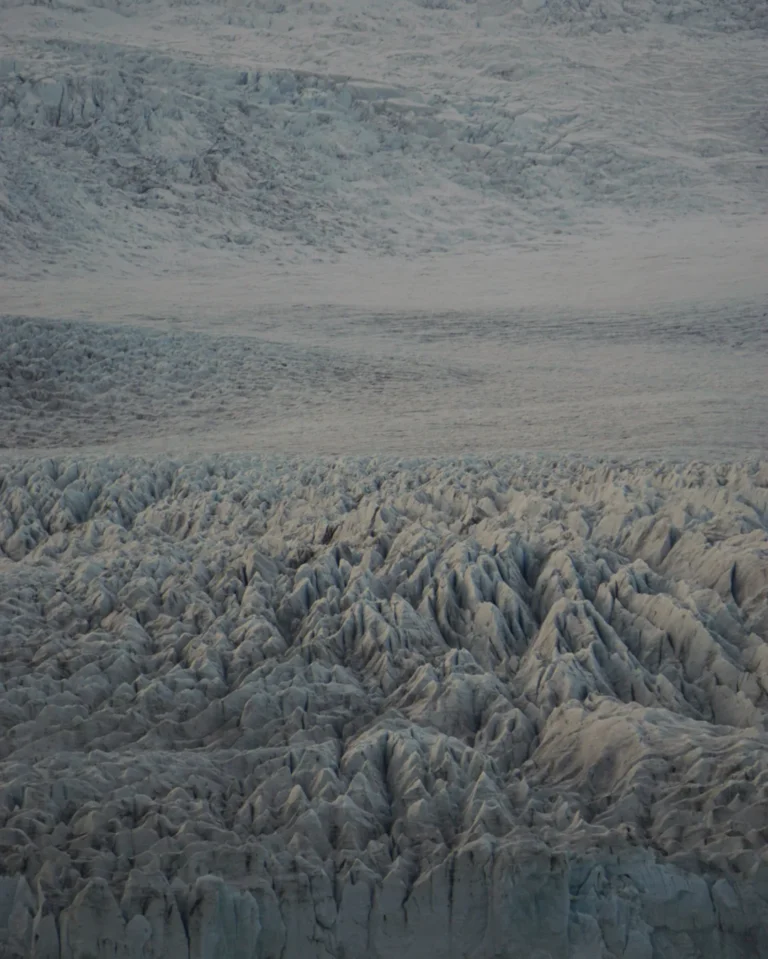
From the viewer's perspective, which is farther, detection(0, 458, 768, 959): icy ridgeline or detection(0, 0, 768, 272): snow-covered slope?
detection(0, 0, 768, 272): snow-covered slope

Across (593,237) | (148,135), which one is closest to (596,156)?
(593,237)

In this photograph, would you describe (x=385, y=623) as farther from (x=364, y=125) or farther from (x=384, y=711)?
(x=364, y=125)

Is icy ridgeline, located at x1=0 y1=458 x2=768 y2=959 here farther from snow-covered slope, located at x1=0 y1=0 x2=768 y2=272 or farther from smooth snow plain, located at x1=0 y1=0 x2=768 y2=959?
snow-covered slope, located at x1=0 y1=0 x2=768 y2=272

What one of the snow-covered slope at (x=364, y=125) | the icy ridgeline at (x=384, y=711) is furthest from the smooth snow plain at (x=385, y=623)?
the snow-covered slope at (x=364, y=125)

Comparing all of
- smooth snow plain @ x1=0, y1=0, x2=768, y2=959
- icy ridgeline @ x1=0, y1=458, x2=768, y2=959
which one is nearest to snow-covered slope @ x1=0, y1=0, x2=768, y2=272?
smooth snow plain @ x1=0, y1=0, x2=768, y2=959

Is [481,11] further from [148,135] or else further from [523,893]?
[523,893]

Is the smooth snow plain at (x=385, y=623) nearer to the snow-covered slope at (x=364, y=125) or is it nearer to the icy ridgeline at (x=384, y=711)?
the icy ridgeline at (x=384, y=711)

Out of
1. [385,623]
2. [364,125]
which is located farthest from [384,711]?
[364,125]

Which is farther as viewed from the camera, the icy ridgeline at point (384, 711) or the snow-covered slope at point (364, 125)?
the snow-covered slope at point (364, 125)
